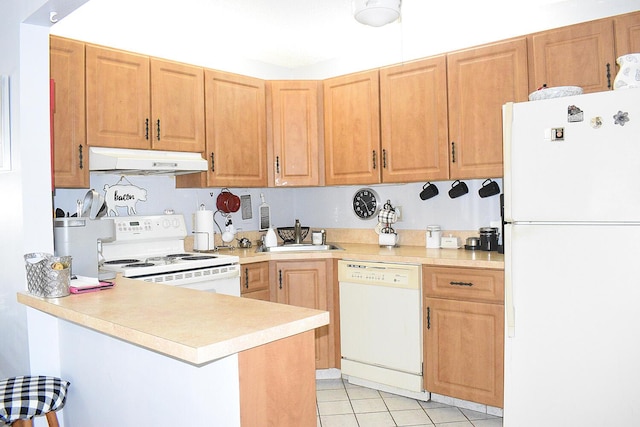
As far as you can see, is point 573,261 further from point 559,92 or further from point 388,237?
point 388,237

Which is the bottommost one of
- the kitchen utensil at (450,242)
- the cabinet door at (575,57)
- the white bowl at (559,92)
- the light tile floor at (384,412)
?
the light tile floor at (384,412)

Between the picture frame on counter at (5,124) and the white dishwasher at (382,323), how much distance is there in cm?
201

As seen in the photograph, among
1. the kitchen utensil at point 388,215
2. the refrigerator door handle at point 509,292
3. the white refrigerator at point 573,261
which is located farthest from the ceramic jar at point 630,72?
the kitchen utensil at point 388,215

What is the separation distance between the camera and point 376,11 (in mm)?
2352

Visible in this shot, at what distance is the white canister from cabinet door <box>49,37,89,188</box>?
2232 millimetres

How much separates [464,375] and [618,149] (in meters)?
1.48

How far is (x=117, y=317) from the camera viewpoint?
1.44 m

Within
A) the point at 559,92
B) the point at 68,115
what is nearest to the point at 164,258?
the point at 68,115

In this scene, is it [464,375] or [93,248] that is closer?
[93,248]

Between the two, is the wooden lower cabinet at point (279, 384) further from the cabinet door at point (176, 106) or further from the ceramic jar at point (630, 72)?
the cabinet door at point (176, 106)

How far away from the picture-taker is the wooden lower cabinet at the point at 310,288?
3.33 meters

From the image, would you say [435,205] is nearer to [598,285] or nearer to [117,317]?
[598,285]

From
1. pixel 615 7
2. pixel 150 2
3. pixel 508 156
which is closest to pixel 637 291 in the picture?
pixel 508 156

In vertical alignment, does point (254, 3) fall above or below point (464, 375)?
above
